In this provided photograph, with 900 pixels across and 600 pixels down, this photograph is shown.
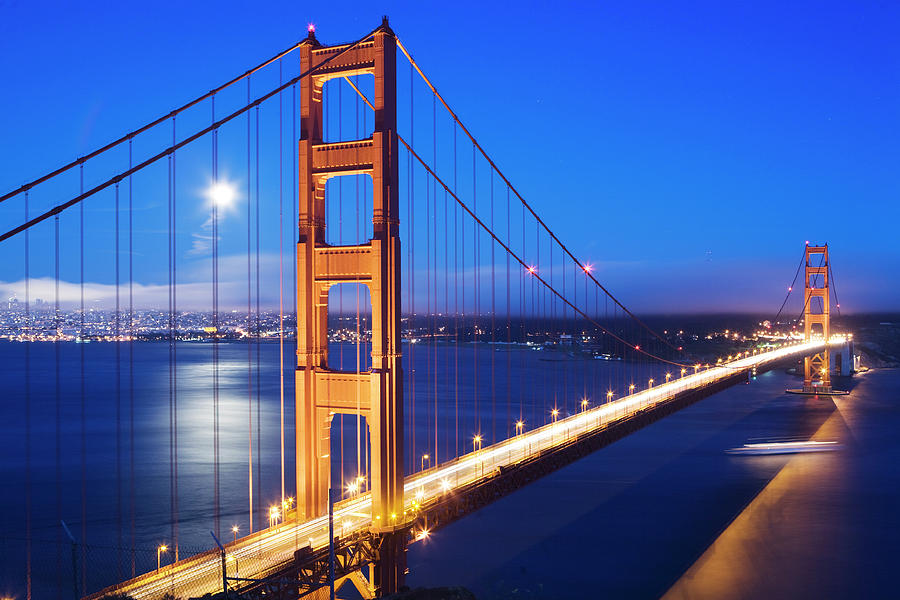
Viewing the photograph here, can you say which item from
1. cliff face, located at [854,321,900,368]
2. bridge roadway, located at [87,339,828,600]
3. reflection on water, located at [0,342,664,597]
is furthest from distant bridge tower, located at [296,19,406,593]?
cliff face, located at [854,321,900,368]

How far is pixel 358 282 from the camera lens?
15852 millimetres

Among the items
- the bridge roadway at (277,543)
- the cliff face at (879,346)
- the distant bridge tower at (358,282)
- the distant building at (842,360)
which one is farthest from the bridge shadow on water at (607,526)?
the cliff face at (879,346)

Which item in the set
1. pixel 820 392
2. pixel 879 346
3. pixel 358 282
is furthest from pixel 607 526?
pixel 879 346

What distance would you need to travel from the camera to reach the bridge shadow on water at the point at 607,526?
987 inches

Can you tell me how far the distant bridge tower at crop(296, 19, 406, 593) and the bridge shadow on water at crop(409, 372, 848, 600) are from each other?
944 cm

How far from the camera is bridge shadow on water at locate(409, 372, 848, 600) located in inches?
987

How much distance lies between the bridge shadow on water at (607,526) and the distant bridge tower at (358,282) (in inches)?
372

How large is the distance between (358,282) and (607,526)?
21.2 meters

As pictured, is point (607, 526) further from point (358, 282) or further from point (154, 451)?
point (154, 451)

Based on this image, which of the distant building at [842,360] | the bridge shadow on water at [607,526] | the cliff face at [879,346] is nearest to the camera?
the bridge shadow on water at [607,526]

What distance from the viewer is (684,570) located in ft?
84.0

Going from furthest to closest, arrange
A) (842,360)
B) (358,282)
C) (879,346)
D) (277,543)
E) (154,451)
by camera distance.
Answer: (879,346) < (842,360) < (154,451) < (358,282) < (277,543)

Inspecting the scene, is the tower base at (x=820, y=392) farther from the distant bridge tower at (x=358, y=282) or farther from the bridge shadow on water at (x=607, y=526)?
the distant bridge tower at (x=358, y=282)

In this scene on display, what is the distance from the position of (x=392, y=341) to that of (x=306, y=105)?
582 centimetres
